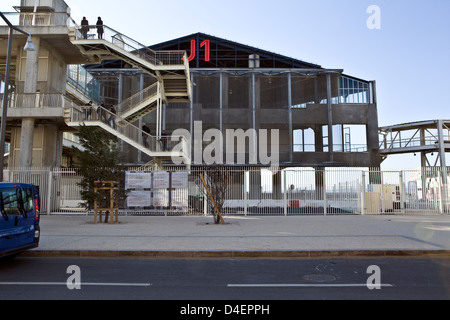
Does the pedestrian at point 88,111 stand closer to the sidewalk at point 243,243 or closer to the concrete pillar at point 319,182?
the sidewalk at point 243,243

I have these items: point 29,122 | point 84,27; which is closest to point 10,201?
point 29,122

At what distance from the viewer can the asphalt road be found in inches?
209

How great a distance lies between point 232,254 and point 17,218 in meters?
4.82

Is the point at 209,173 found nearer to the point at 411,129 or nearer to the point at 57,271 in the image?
the point at 57,271

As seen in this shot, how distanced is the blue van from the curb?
3.22 feet

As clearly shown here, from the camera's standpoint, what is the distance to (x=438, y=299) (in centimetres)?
505

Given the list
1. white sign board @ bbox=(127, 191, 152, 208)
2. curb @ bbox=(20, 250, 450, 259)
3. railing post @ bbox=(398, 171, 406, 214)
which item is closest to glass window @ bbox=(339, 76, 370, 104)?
railing post @ bbox=(398, 171, 406, 214)

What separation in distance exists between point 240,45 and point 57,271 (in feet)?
129

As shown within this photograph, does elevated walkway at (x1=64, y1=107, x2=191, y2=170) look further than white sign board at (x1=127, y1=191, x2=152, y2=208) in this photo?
Yes

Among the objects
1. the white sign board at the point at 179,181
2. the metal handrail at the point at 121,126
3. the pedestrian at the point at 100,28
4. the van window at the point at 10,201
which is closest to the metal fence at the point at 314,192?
the white sign board at the point at 179,181

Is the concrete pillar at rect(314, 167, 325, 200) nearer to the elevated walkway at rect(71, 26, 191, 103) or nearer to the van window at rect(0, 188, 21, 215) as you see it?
the elevated walkway at rect(71, 26, 191, 103)

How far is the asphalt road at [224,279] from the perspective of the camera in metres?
5.31

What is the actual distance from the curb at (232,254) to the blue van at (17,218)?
98cm
